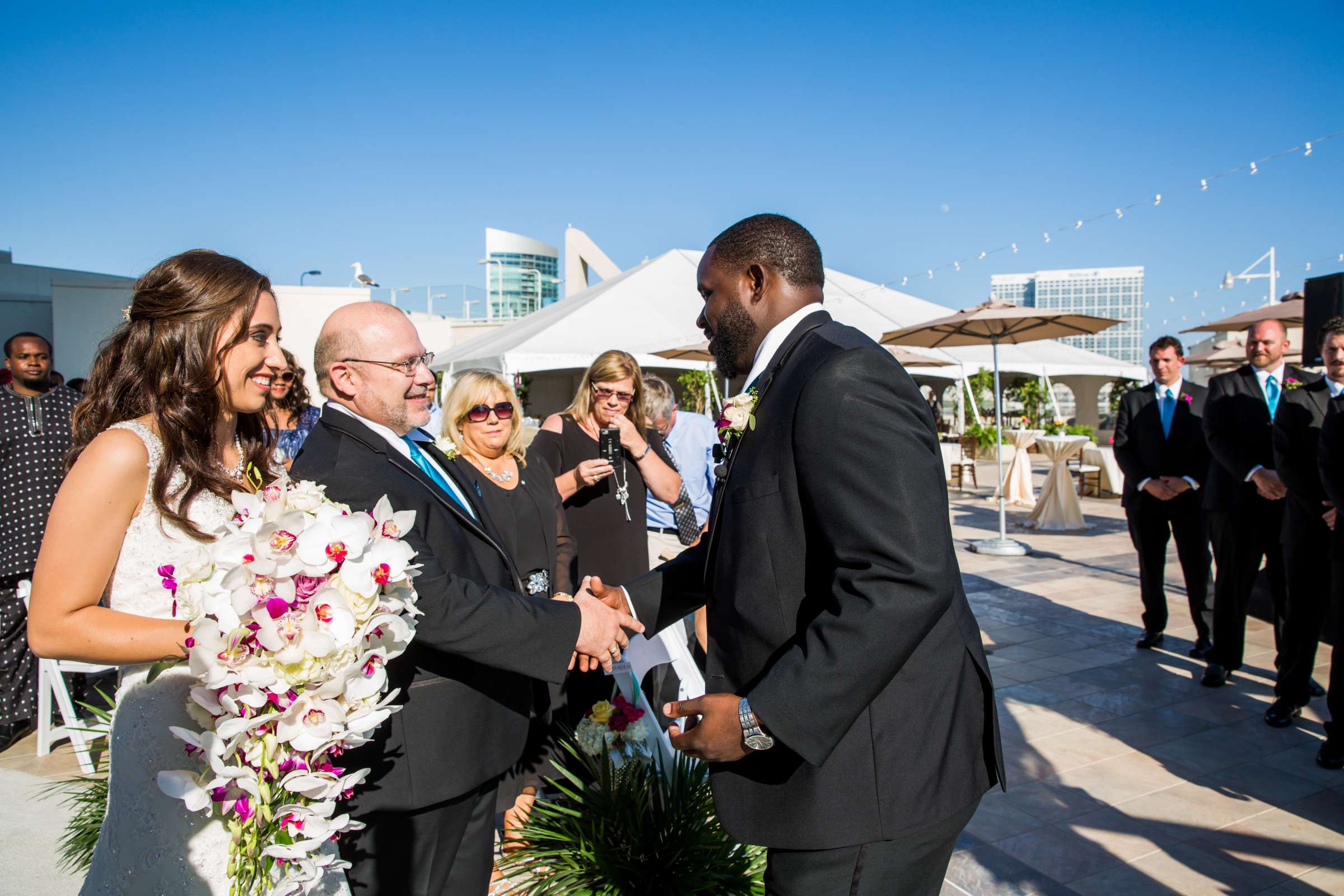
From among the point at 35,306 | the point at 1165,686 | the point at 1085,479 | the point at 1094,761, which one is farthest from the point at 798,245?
the point at 35,306

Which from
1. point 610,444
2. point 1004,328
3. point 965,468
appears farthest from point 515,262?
point 610,444

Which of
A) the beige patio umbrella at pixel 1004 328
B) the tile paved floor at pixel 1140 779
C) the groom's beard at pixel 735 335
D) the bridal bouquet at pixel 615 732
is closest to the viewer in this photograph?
the groom's beard at pixel 735 335

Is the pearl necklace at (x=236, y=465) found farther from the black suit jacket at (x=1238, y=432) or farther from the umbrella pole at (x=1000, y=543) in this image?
the umbrella pole at (x=1000, y=543)

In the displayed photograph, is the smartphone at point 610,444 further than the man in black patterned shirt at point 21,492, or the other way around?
the man in black patterned shirt at point 21,492

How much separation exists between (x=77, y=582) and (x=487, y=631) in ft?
2.94

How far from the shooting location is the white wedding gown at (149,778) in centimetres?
177

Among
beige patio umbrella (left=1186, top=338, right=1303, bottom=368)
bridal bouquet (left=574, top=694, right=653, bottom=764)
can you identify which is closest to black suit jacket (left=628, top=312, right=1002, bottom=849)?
bridal bouquet (left=574, top=694, right=653, bottom=764)

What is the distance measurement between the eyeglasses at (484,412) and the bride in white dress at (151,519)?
1610mm

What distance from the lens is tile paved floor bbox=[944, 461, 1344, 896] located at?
326 cm

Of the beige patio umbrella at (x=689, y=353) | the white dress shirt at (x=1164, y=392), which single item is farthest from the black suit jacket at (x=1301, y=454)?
the beige patio umbrella at (x=689, y=353)

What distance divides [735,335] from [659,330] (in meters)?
21.9

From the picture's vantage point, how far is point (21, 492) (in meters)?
4.93

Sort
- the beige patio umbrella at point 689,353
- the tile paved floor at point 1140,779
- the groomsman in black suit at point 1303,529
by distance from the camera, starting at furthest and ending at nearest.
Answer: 1. the beige patio umbrella at point 689,353
2. the groomsman in black suit at point 1303,529
3. the tile paved floor at point 1140,779

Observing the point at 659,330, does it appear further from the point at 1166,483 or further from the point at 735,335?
the point at 735,335
